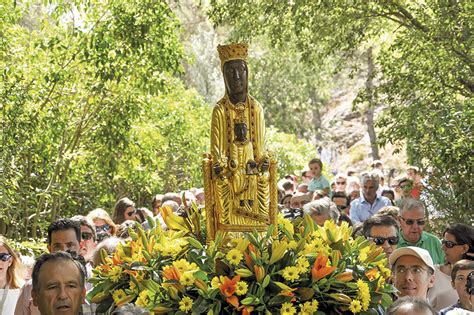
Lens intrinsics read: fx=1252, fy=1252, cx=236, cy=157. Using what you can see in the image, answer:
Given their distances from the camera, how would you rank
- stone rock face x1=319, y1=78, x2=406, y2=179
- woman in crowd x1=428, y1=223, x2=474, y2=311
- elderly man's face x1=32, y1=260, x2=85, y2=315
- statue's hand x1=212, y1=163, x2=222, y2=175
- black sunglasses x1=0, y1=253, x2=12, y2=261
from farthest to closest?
1. stone rock face x1=319, y1=78, x2=406, y2=179
2. statue's hand x1=212, y1=163, x2=222, y2=175
3. woman in crowd x1=428, y1=223, x2=474, y2=311
4. black sunglasses x1=0, y1=253, x2=12, y2=261
5. elderly man's face x1=32, y1=260, x2=85, y2=315

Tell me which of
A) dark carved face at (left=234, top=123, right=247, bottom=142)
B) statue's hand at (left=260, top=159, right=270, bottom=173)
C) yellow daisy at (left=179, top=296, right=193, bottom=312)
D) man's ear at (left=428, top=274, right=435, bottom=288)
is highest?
dark carved face at (left=234, top=123, right=247, bottom=142)

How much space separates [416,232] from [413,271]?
263 centimetres

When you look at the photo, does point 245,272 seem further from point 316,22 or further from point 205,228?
point 316,22

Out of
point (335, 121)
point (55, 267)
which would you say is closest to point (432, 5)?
point (55, 267)

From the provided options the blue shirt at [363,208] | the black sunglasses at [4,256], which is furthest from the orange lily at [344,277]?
the blue shirt at [363,208]

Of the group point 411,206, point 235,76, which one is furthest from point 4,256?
point 411,206

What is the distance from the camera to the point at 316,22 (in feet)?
57.1

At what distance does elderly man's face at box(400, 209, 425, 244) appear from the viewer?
11.9m

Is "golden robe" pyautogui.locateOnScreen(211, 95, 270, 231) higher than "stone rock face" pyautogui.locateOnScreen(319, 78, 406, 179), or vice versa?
"stone rock face" pyautogui.locateOnScreen(319, 78, 406, 179)

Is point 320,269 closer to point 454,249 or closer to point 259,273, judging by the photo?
point 259,273

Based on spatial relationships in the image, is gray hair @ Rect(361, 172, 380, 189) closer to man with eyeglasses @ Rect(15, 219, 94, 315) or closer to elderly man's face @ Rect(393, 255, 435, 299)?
man with eyeglasses @ Rect(15, 219, 94, 315)

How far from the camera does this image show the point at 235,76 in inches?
461

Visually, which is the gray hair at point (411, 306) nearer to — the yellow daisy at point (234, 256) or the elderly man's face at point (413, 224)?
the yellow daisy at point (234, 256)

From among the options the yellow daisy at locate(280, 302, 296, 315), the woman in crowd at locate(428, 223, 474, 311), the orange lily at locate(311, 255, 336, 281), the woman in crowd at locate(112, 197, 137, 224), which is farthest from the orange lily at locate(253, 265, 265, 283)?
the woman in crowd at locate(112, 197, 137, 224)
